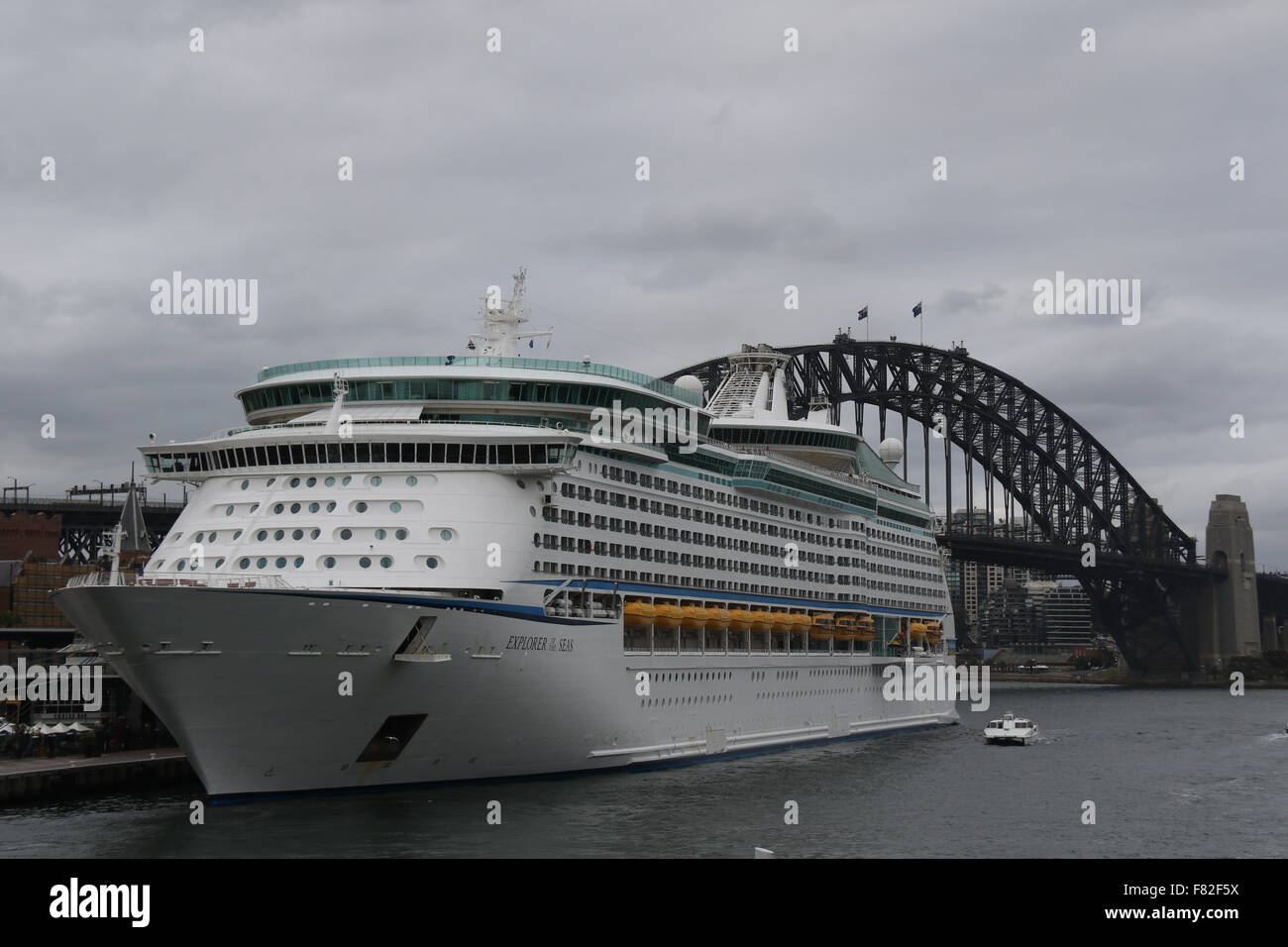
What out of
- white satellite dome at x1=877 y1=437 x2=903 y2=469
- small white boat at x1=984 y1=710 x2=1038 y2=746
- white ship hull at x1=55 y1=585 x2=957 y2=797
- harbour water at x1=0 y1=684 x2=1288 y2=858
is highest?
white satellite dome at x1=877 y1=437 x2=903 y2=469

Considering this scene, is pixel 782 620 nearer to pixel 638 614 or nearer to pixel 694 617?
pixel 694 617

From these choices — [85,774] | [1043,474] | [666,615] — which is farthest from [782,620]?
[1043,474]

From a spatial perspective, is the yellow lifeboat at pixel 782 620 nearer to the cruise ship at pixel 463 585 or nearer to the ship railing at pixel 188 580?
the cruise ship at pixel 463 585

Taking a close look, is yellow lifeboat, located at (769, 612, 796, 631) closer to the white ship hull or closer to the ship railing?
Answer: the white ship hull

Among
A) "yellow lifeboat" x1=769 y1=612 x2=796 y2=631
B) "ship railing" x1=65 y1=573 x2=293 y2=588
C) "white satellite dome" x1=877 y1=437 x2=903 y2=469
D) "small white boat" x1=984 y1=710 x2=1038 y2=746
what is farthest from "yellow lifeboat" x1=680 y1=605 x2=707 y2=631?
"white satellite dome" x1=877 y1=437 x2=903 y2=469

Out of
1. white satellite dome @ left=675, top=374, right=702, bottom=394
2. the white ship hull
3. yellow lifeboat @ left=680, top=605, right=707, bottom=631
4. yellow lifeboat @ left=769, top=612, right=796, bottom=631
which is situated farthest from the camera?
white satellite dome @ left=675, top=374, right=702, bottom=394

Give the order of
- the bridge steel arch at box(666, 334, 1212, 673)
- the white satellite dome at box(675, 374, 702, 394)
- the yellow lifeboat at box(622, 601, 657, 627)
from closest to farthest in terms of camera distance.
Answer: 1. the yellow lifeboat at box(622, 601, 657, 627)
2. the white satellite dome at box(675, 374, 702, 394)
3. the bridge steel arch at box(666, 334, 1212, 673)

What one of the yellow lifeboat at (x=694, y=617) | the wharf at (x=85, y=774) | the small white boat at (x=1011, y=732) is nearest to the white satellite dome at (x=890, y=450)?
the small white boat at (x=1011, y=732)
